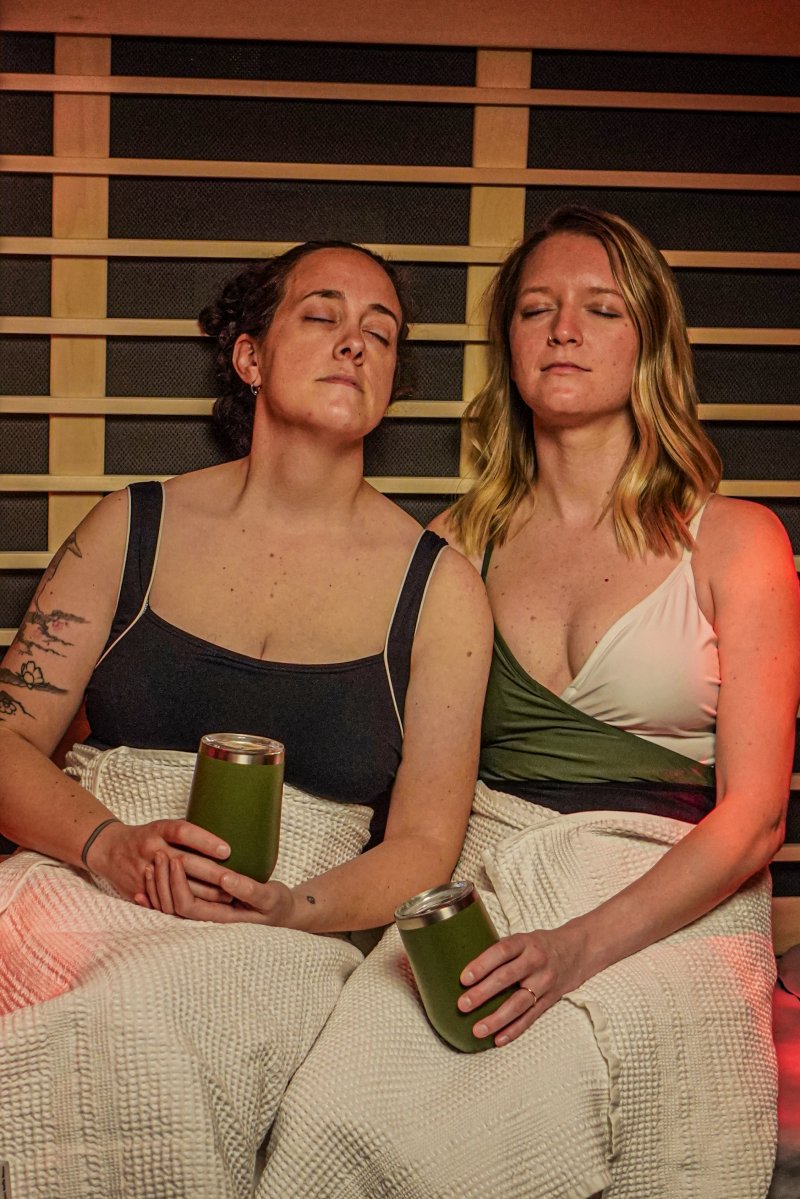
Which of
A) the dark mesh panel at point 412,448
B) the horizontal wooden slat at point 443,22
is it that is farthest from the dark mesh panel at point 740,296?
the dark mesh panel at point 412,448

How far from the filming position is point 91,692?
201cm

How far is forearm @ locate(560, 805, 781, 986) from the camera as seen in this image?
5.64ft

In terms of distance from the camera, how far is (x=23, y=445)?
239 cm

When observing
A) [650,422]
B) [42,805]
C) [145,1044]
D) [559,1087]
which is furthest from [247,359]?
[559,1087]

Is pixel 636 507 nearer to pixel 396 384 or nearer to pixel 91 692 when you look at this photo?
pixel 396 384

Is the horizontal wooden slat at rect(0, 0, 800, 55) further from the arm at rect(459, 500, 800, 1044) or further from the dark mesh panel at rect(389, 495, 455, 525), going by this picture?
the arm at rect(459, 500, 800, 1044)

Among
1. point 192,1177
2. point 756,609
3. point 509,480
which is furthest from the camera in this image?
point 509,480

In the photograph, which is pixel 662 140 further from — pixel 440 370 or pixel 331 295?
pixel 331 295

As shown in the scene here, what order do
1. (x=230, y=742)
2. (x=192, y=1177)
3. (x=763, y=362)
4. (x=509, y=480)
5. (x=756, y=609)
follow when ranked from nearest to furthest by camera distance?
(x=192, y=1177) < (x=230, y=742) < (x=756, y=609) < (x=509, y=480) < (x=763, y=362)

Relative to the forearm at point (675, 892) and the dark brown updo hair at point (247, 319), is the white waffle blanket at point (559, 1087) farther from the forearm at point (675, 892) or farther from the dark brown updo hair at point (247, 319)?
the dark brown updo hair at point (247, 319)

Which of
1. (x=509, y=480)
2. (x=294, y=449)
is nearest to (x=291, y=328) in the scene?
(x=294, y=449)

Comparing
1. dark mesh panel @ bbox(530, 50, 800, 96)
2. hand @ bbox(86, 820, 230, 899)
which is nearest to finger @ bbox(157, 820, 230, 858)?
hand @ bbox(86, 820, 230, 899)

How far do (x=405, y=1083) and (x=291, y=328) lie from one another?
46.2 inches

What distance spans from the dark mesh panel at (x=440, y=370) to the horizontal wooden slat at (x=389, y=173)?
0.30 m
